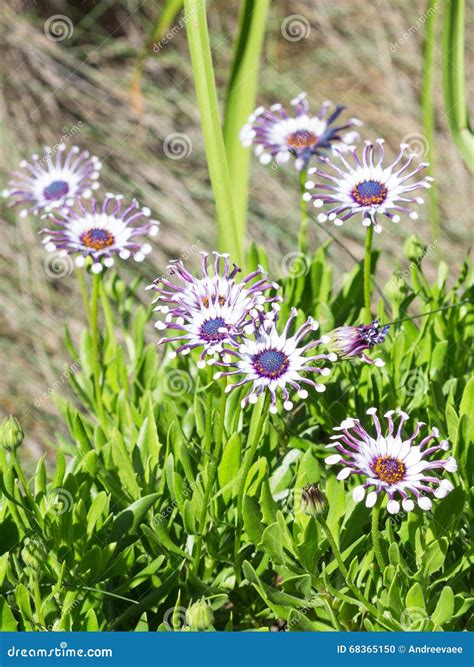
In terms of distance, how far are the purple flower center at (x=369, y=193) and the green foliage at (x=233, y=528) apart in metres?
0.23

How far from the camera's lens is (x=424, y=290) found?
166cm

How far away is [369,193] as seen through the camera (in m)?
1.36

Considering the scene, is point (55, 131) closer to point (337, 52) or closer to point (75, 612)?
point (337, 52)

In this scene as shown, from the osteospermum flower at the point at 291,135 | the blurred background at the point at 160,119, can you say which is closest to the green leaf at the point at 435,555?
the osteospermum flower at the point at 291,135

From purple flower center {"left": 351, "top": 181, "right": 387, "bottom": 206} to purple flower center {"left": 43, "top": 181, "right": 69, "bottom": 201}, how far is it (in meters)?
0.51

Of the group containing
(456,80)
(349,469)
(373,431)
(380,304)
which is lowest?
(349,469)

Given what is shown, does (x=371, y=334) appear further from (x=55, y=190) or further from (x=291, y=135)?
(x=55, y=190)

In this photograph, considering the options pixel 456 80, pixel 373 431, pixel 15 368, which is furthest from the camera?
pixel 15 368

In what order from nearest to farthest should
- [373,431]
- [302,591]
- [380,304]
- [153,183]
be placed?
[302,591]
[373,431]
[380,304]
[153,183]

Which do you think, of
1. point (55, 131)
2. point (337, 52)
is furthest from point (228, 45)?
point (55, 131)

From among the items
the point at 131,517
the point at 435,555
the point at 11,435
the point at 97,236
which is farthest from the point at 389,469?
the point at 97,236

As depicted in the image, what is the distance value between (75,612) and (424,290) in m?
0.80

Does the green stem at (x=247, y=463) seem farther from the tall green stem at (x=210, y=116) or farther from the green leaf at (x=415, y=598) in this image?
the tall green stem at (x=210, y=116)

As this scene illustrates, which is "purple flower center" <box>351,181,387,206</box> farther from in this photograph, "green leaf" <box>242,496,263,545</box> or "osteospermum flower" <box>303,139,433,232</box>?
"green leaf" <box>242,496,263,545</box>
